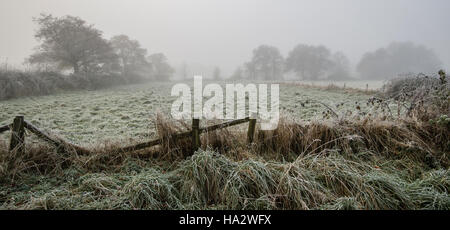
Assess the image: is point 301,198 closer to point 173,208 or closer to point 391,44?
point 173,208

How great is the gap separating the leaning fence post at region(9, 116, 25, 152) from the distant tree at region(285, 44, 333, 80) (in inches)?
2025

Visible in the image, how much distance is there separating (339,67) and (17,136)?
58829 mm

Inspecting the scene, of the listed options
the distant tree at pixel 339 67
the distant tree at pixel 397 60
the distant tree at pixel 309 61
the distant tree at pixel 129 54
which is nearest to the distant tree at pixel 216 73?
the distant tree at pixel 129 54

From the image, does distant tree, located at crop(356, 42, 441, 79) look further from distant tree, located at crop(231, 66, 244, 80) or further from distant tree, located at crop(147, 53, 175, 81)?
distant tree, located at crop(147, 53, 175, 81)

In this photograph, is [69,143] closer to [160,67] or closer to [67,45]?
[67,45]

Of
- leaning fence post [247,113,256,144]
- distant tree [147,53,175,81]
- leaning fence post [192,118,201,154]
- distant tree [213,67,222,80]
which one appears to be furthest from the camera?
distant tree [213,67,222,80]

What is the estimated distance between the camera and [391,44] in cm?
4975

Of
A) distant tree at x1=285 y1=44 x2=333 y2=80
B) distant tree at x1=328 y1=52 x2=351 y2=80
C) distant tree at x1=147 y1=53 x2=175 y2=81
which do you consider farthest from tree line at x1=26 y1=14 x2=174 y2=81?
distant tree at x1=328 y1=52 x2=351 y2=80

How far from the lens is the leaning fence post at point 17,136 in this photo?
3.52 metres

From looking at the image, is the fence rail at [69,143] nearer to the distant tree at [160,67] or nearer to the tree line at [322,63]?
the distant tree at [160,67]

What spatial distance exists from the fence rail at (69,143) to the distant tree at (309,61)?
49.6m

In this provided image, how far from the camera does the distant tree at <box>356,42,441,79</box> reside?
46.0 metres

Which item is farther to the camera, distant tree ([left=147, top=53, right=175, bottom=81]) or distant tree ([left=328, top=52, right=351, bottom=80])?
distant tree ([left=328, top=52, right=351, bottom=80])
